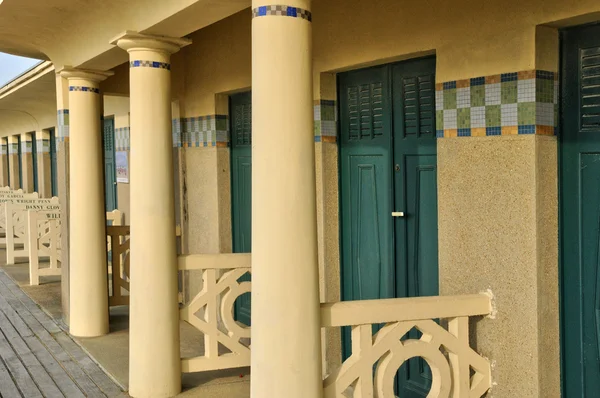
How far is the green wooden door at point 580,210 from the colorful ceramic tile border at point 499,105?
127 millimetres

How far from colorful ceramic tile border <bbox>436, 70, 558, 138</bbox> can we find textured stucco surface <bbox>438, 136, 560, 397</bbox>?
0.23 feet

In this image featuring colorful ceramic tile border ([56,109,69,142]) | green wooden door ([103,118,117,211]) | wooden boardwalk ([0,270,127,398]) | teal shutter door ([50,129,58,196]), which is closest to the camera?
wooden boardwalk ([0,270,127,398])

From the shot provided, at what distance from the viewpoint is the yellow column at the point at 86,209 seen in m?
8.12

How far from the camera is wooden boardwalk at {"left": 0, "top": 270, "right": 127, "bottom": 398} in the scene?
20.6ft

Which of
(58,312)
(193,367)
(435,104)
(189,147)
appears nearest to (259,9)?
(435,104)

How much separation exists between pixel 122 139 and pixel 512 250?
26.8 feet

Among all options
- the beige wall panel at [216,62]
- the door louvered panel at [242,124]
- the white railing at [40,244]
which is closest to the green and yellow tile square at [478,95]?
the beige wall panel at [216,62]

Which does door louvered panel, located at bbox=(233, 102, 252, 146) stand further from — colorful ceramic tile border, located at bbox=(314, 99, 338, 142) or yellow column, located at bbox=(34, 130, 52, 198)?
yellow column, located at bbox=(34, 130, 52, 198)

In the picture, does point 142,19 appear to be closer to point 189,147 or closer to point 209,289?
point 209,289

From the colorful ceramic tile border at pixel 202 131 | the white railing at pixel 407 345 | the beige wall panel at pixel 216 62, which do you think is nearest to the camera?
the white railing at pixel 407 345

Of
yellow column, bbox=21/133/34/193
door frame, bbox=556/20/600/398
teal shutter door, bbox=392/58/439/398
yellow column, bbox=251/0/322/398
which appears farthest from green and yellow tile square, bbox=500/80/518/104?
yellow column, bbox=21/133/34/193

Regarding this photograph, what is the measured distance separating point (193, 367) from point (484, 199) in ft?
9.19

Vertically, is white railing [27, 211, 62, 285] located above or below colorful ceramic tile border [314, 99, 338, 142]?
below

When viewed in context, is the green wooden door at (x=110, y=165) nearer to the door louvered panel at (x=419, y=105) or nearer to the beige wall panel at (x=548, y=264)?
the door louvered panel at (x=419, y=105)
